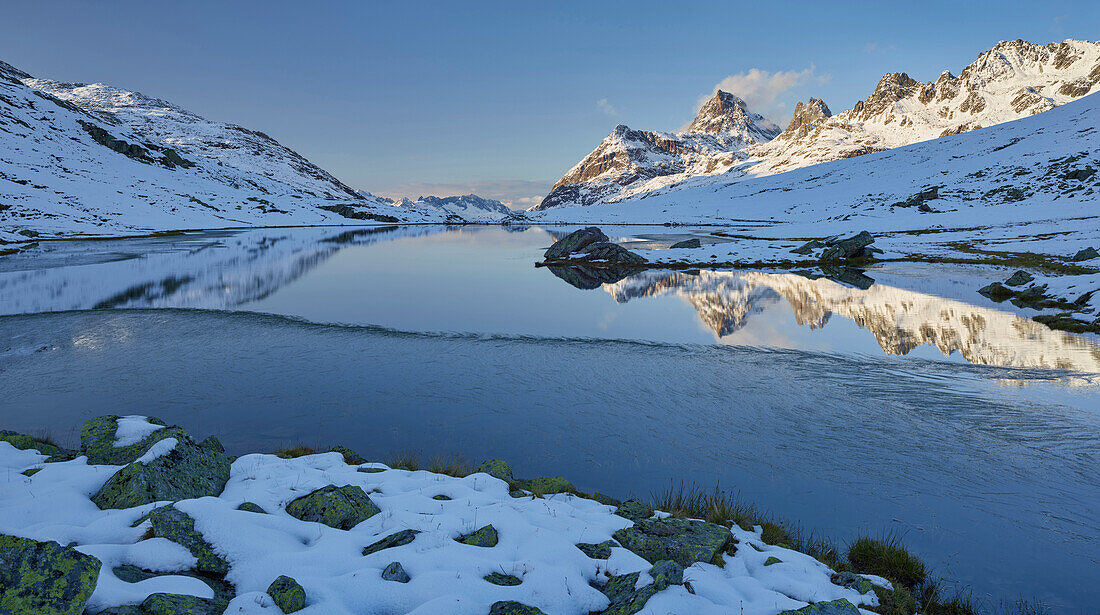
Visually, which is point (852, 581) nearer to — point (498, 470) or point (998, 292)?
point (498, 470)

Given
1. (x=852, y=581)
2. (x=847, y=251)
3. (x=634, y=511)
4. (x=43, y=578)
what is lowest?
(x=634, y=511)

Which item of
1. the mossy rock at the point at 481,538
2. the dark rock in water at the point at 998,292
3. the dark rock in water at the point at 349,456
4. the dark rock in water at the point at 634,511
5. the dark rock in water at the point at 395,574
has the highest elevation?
the dark rock in water at the point at 998,292

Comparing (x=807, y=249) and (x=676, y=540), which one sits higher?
(x=807, y=249)

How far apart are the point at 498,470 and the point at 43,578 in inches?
246

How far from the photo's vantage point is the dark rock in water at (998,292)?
94.3 feet

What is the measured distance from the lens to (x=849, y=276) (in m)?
41.3

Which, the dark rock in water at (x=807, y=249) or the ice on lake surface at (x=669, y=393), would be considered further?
the dark rock in water at (x=807, y=249)

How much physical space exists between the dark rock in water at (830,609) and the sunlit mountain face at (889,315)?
15606mm

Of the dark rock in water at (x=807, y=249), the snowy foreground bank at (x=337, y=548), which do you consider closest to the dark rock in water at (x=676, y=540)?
the snowy foreground bank at (x=337, y=548)

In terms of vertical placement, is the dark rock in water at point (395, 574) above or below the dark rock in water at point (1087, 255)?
below

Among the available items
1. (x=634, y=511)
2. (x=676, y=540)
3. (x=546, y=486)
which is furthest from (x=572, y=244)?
(x=676, y=540)

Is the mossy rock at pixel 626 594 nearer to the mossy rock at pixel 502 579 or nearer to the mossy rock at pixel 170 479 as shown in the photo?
the mossy rock at pixel 502 579

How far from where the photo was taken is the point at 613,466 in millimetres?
10664

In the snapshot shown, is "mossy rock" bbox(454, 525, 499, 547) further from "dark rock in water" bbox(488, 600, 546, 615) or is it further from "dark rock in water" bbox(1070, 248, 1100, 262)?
"dark rock in water" bbox(1070, 248, 1100, 262)
